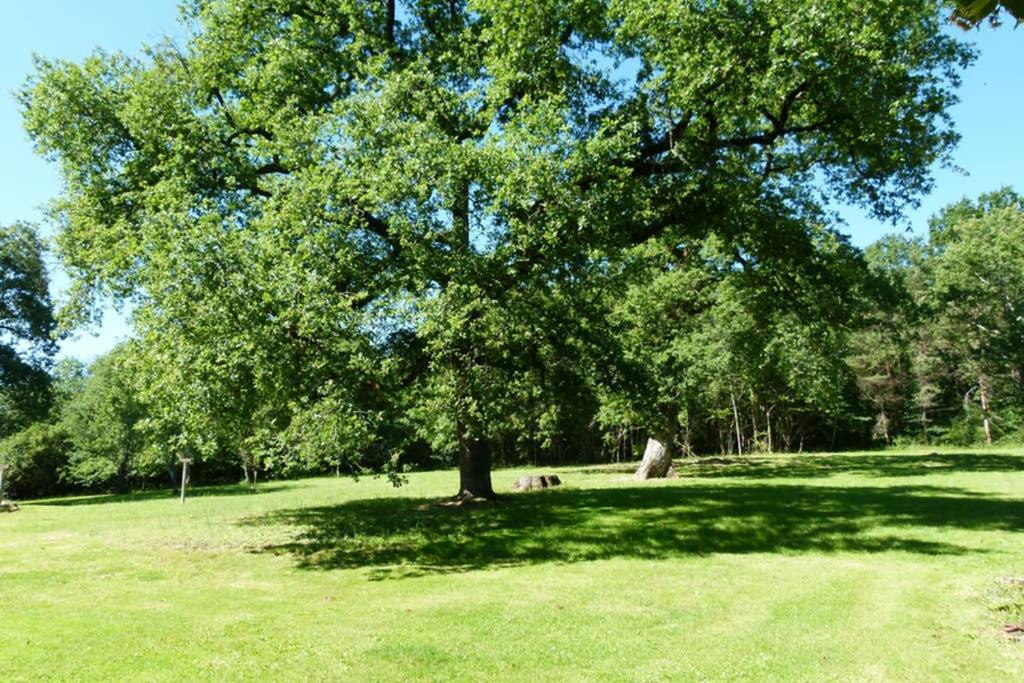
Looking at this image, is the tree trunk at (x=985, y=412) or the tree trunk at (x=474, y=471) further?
Answer: the tree trunk at (x=985, y=412)

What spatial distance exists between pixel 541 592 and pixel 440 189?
23.0ft

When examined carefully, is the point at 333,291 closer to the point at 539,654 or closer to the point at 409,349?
the point at 409,349

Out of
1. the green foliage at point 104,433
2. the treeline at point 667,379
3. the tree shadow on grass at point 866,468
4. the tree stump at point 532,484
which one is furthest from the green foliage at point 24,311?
the tree shadow on grass at point 866,468

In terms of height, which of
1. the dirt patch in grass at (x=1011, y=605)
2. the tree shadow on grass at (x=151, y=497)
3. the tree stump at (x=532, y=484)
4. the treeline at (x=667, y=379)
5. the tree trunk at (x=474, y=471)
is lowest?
the dirt patch in grass at (x=1011, y=605)

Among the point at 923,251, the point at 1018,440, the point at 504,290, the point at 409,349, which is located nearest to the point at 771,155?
the point at 504,290

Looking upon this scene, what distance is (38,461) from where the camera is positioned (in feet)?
134

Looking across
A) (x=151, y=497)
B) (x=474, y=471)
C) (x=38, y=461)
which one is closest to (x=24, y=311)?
(x=151, y=497)

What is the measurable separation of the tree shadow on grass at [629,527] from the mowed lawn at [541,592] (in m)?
0.08

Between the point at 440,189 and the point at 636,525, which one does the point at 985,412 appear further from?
the point at 440,189

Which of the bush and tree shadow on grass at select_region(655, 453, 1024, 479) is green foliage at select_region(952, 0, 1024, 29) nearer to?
tree shadow on grass at select_region(655, 453, 1024, 479)

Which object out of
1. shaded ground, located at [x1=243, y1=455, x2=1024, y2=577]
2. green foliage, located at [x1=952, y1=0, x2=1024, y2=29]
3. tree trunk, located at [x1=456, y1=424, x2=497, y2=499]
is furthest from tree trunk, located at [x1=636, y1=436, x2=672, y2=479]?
green foliage, located at [x1=952, y1=0, x2=1024, y2=29]

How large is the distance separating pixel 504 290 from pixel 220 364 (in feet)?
16.5

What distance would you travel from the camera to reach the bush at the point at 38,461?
38.8m

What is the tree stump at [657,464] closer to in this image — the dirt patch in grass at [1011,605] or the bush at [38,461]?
the dirt patch in grass at [1011,605]
